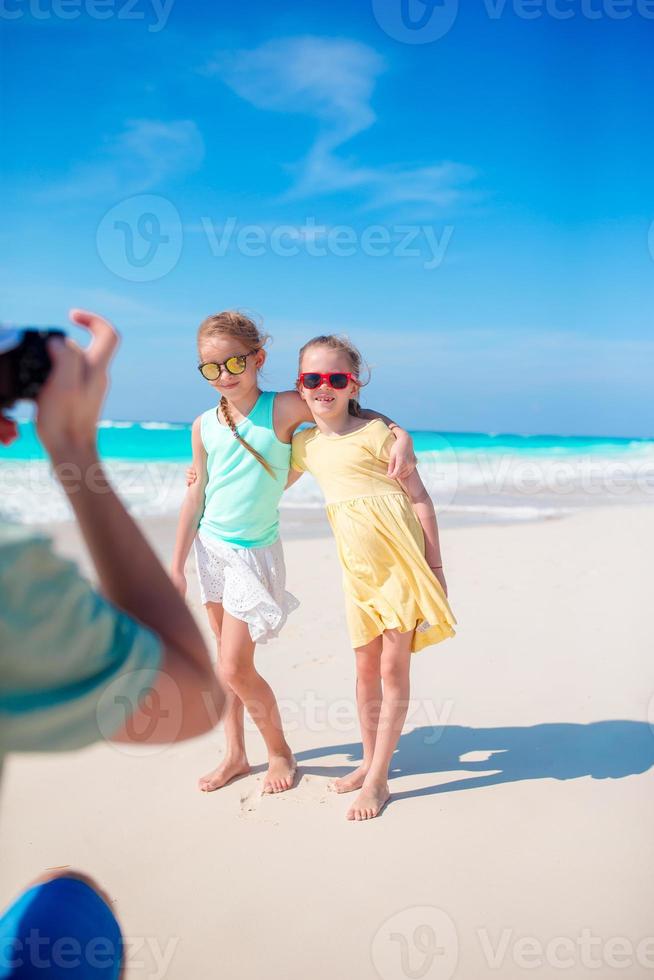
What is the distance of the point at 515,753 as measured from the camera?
12.3 feet

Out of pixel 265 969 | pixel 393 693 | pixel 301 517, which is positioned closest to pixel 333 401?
pixel 393 693

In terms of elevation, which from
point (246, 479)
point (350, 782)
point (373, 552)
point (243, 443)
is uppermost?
point (243, 443)

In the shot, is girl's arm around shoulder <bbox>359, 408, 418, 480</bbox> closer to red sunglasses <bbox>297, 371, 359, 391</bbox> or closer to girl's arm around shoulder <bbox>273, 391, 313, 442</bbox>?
red sunglasses <bbox>297, 371, 359, 391</bbox>

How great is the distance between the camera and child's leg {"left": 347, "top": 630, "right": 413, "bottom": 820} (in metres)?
3.31

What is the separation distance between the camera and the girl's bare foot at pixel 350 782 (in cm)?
346

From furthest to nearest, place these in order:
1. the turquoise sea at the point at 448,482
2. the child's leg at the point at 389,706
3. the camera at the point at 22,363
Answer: the turquoise sea at the point at 448,482 < the child's leg at the point at 389,706 < the camera at the point at 22,363

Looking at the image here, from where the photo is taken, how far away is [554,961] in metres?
2.39

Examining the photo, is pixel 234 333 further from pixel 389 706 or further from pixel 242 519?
pixel 389 706

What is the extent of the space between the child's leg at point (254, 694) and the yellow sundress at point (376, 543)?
51 cm

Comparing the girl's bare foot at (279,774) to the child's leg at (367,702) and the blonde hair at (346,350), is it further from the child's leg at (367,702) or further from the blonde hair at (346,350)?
the blonde hair at (346,350)

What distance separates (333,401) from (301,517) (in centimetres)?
779

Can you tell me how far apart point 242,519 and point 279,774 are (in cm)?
118

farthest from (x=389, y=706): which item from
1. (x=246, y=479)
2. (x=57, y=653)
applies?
(x=57, y=653)

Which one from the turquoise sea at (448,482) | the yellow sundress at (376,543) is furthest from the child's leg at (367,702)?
the turquoise sea at (448,482)
